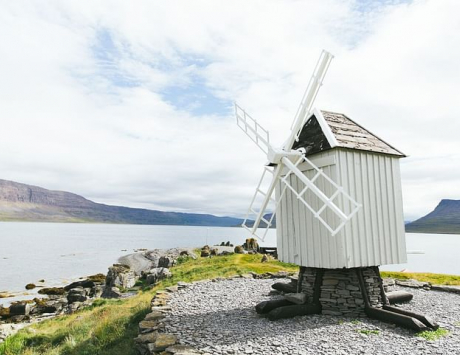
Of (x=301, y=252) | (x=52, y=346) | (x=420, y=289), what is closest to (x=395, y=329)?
(x=301, y=252)

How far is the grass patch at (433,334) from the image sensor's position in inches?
311

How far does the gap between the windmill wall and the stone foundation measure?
513 millimetres

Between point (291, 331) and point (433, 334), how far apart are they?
10.5ft

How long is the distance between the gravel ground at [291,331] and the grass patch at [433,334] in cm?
13

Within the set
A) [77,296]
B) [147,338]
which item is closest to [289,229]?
[147,338]

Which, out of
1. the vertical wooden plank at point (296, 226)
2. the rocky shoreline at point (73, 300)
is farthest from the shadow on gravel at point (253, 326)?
the rocky shoreline at point (73, 300)

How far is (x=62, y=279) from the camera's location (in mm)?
41281

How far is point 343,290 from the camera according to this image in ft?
33.0

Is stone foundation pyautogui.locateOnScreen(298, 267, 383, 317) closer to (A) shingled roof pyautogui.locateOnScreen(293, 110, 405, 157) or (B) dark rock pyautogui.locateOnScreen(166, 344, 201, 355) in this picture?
(A) shingled roof pyautogui.locateOnScreen(293, 110, 405, 157)

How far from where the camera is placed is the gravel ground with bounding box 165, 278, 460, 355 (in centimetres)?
719

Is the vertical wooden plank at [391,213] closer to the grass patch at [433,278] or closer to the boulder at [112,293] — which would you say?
the grass patch at [433,278]

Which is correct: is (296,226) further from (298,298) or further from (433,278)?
(433,278)

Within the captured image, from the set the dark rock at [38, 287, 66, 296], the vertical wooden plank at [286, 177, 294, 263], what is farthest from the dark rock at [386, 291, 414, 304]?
the dark rock at [38, 287, 66, 296]

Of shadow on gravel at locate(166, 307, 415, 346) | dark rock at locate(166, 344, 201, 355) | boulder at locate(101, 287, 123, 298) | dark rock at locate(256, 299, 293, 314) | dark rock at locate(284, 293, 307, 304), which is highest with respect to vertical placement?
dark rock at locate(284, 293, 307, 304)
